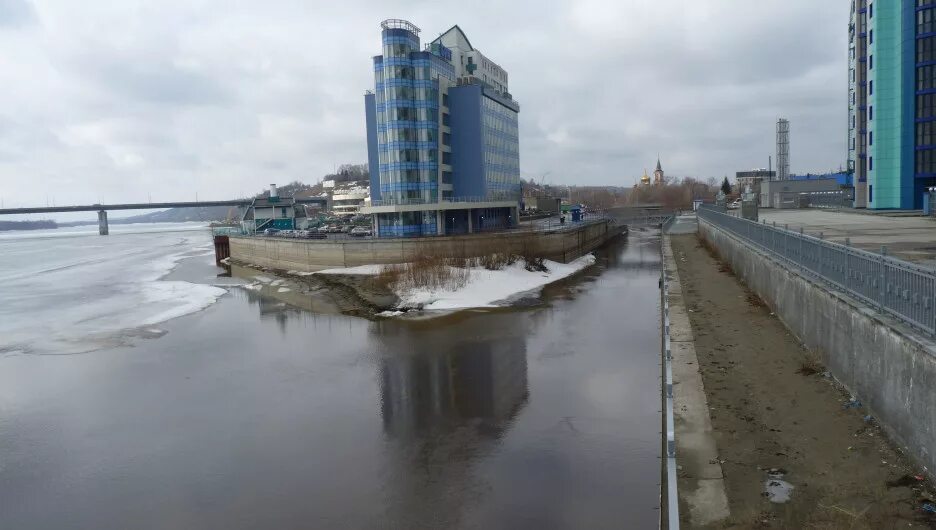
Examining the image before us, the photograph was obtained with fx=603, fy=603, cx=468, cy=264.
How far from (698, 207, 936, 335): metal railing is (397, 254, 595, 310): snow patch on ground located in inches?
811

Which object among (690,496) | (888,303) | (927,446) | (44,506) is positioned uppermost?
(888,303)

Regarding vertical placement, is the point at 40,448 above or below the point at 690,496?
below

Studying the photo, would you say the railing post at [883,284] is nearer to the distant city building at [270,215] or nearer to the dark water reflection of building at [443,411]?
the dark water reflection of building at [443,411]

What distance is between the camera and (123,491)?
13195 mm

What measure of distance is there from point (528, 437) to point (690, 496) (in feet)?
22.5

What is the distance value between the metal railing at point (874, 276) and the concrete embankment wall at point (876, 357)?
200mm

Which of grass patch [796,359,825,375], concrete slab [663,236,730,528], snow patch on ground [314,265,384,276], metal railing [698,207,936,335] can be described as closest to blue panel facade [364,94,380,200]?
snow patch on ground [314,265,384,276]

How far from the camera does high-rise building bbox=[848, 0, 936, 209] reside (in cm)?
5497

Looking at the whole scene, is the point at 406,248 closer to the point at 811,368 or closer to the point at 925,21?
the point at 811,368

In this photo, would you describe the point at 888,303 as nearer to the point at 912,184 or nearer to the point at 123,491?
the point at 123,491

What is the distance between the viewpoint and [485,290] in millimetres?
38656

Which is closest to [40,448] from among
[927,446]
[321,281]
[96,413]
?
[96,413]

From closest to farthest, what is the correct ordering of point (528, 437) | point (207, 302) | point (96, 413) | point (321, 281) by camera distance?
point (528, 437) → point (96, 413) → point (207, 302) → point (321, 281)

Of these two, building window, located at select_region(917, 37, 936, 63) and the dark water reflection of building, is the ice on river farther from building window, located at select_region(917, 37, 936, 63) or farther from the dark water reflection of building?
building window, located at select_region(917, 37, 936, 63)
